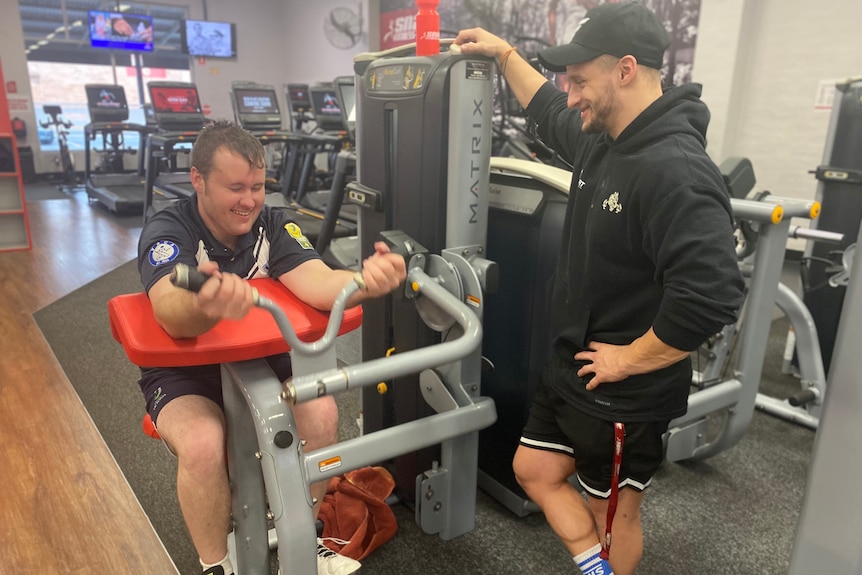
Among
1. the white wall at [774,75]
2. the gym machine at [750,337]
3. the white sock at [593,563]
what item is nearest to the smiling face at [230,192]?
the white sock at [593,563]

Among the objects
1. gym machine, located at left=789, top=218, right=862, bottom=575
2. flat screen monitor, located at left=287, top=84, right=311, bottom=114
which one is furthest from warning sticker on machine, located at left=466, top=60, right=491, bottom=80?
flat screen monitor, located at left=287, top=84, right=311, bottom=114

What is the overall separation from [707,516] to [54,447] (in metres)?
2.51

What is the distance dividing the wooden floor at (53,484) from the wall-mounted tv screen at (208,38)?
7.93 meters

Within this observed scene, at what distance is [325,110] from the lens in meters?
7.58

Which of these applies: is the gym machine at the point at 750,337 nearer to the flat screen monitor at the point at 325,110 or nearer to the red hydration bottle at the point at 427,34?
the red hydration bottle at the point at 427,34

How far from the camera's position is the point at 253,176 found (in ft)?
5.09

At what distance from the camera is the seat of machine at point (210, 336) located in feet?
4.03

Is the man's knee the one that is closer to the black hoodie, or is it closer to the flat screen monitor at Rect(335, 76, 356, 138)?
the black hoodie

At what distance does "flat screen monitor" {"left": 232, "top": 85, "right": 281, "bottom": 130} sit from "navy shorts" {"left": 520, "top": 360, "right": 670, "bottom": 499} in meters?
7.05

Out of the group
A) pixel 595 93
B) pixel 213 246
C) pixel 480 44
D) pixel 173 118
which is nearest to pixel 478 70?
pixel 480 44

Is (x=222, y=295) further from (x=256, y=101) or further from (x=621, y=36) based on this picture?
(x=256, y=101)

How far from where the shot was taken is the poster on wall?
5.79 meters

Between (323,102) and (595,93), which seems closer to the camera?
(595,93)

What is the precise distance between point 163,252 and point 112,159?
30.1ft
